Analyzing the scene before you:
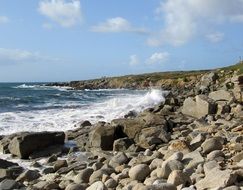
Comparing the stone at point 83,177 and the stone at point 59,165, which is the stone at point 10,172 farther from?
the stone at point 83,177

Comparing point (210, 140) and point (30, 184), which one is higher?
point (210, 140)

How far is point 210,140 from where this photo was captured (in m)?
12.4

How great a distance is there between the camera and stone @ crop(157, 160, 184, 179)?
9.98 meters

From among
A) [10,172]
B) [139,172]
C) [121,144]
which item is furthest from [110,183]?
[121,144]

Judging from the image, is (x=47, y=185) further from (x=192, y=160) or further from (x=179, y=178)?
(x=179, y=178)

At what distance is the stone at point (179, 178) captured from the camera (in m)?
9.08

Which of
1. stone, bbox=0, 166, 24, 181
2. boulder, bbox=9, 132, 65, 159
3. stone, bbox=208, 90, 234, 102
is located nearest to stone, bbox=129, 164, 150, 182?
stone, bbox=0, 166, 24, 181

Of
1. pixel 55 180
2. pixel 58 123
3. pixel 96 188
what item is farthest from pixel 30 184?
pixel 58 123

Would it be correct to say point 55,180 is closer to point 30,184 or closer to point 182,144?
point 30,184

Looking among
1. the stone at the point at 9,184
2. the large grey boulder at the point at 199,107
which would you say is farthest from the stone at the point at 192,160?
the large grey boulder at the point at 199,107

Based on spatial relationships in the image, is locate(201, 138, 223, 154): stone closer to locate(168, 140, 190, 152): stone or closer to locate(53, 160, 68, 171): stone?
locate(168, 140, 190, 152): stone

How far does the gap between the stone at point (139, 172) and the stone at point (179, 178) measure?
55.1 inches

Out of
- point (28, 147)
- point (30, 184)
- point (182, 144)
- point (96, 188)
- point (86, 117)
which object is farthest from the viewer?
point (86, 117)

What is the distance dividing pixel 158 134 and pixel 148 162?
4.52 m
